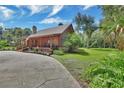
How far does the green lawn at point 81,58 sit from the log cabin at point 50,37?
181 mm

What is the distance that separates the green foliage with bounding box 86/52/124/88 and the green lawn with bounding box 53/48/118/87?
7 cm

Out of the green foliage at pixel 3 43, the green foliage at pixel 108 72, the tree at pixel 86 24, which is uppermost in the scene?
the tree at pixel 86 24

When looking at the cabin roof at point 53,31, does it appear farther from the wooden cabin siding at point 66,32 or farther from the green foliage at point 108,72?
the green foliage at point 108,72

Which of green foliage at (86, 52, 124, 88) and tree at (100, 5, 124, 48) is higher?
tree at (100, 5, 124, 48)

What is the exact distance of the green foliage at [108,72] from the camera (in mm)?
2660

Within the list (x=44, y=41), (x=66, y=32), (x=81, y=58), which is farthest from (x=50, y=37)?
(x=81, y=58)

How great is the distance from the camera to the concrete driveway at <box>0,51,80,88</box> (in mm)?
2742

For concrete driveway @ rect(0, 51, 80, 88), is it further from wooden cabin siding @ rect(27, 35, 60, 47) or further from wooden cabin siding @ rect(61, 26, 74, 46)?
wooden cabin siding @ rect(61, 26, 74, 46)

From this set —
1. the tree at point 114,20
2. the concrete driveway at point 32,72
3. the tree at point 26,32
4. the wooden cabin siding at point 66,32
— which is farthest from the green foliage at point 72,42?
the tree at point 26,32

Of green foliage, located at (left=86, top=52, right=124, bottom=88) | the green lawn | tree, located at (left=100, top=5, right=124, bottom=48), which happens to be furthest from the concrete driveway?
tree, located at (left=100, top=5, right=124, bottom=48)

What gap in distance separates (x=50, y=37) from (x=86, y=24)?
1.57ft

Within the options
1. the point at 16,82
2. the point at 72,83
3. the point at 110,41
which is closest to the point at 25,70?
the point at 16,82

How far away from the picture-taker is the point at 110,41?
2.93 metres

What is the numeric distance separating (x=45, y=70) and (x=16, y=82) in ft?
1.20
